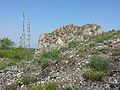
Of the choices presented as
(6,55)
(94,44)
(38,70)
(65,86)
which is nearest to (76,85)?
(65,86)

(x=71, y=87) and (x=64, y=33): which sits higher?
(x=64, y=33)

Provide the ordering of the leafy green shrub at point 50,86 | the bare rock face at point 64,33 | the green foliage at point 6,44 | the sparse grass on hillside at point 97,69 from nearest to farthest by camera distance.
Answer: the leafy green shrub at point 50,86, the sparse grass on hillside at point 97,69, the bare rock face at point 64,33, the green foliage at point 6,44

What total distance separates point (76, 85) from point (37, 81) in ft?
5.68

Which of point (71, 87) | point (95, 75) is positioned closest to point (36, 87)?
point (71, 87)

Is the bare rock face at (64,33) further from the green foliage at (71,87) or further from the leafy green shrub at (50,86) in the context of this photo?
the green foliage at (71,87)

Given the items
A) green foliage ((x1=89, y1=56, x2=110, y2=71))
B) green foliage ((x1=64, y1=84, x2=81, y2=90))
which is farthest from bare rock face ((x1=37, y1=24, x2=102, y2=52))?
green foliage ((x1=64, y1=84, x2=81, y2=90))

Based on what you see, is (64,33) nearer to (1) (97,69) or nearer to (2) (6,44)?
(2) (6,44)

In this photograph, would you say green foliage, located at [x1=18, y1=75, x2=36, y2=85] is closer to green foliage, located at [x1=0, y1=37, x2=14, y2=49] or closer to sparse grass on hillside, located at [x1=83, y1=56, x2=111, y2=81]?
sparse grass on hillside, located at [x1=83, y1=56, x2=111, y2=81]

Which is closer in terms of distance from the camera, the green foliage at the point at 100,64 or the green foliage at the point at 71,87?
the green foliage at the point at 71,87

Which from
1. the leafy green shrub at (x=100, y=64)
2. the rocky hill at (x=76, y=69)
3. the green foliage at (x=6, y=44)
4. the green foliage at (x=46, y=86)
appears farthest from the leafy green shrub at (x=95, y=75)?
the green foliage at (x=6, y=44)

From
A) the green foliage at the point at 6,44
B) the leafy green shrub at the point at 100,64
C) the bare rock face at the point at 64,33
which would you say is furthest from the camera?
the green foliage at the point at 6,44

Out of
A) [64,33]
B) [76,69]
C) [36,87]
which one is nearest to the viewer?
[36,87]

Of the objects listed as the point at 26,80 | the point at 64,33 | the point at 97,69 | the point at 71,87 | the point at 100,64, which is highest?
the point at 64,33

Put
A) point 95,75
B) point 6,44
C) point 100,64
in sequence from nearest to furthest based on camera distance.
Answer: point 95,75, point 100,64, point 6,44
